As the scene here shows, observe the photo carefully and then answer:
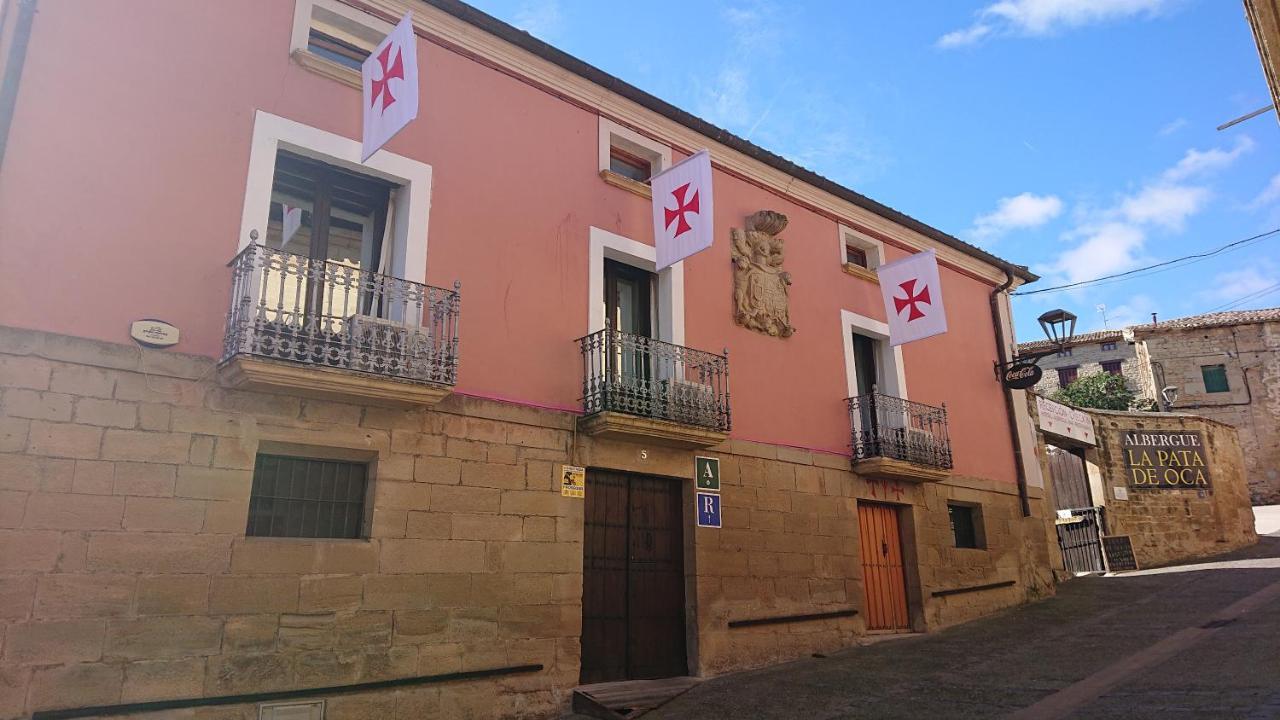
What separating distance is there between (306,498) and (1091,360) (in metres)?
34.9

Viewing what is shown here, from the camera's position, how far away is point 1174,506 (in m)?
18.5

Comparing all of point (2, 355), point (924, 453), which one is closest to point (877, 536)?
point (924, 453)

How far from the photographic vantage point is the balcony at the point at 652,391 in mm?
8789

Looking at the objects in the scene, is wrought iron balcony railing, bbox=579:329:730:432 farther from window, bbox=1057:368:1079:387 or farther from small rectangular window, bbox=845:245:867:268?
window, bbox=1057:368:1079:387

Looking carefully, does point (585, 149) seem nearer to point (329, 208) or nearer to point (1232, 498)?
point (329, 208)

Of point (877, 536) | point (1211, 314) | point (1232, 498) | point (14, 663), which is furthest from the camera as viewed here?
point (1211, 314)

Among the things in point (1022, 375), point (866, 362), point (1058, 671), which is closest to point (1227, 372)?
point (1022, 375)

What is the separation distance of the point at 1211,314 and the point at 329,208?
35084 mm

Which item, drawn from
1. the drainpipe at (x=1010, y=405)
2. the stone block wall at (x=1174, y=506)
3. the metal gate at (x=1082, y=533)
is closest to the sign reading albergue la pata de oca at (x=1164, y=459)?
the stone block wall at (x=1174, y=506)

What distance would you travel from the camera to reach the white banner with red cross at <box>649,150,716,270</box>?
30.0ft

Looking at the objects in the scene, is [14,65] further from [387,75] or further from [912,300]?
[912,300]

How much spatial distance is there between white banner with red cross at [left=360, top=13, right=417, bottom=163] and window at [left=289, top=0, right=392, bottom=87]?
1.58 feet

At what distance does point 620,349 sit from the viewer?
9.57 meters

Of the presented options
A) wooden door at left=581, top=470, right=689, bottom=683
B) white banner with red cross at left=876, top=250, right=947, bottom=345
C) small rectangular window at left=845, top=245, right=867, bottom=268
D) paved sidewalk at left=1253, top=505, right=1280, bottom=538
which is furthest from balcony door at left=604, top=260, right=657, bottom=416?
paved sidewalk at left=1253, top=505, right=1280, bottom=538
